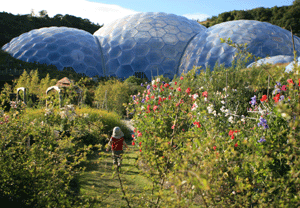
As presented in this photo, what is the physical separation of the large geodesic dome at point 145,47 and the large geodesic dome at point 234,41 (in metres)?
1.32

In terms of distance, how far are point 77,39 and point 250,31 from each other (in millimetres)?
15790

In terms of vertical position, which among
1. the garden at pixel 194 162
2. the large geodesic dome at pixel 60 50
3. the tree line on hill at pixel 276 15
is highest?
the tree line on hill at pixel 276 15

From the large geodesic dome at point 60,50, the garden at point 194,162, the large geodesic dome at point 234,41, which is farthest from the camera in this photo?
the large geodesic dome at point 60,50

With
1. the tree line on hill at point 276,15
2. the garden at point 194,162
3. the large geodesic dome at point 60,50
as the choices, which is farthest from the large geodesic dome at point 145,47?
the tree line on hill at point 276,15

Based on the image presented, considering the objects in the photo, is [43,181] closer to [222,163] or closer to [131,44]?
[222,163]

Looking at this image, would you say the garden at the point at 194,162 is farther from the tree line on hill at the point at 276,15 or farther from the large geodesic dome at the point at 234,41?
the tree line on hill at the point at 276,15

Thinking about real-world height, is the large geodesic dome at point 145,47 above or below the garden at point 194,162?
above

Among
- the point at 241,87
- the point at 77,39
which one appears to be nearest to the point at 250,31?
the point at 241,87

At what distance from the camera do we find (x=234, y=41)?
53.8ft

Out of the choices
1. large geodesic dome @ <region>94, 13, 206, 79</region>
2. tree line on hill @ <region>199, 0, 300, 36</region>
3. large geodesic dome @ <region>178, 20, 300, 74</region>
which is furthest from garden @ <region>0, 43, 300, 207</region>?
tree line on hill @ <region>199, 0, 300, 36</region>

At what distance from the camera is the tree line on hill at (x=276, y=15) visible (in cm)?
2800

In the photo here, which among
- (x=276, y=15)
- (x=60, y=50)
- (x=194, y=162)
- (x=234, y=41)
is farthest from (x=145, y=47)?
(x=276, y=15)

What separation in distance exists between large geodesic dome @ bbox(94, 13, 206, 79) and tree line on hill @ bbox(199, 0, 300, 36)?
16026mm

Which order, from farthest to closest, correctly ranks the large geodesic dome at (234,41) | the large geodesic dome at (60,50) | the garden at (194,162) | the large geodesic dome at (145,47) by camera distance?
the large geodesic dome at (145,47)
the large geodesic dome at (60,50)
the large geodesic dome at (234,41)
the garden at (194,162)
